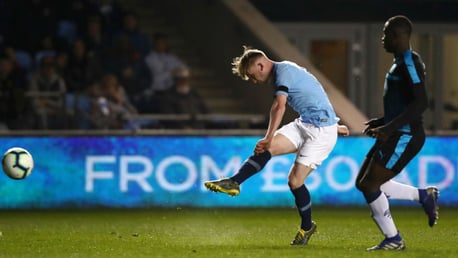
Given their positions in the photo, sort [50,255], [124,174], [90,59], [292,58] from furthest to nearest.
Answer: [292,58], [90,59], [124,174], [50,255]

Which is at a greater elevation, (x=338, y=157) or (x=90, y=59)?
(x=90, y=59)

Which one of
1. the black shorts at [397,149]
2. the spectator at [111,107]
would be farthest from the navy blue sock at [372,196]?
the spectator at [111,107]

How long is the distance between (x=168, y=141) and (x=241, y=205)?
1.29 meters

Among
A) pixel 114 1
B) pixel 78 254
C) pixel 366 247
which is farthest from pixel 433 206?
pixel 114 1

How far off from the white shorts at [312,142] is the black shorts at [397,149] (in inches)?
30.8

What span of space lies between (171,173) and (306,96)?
19.1ft

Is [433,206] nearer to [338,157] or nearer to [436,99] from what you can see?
[338,157]

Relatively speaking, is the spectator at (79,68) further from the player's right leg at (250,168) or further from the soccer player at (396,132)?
the soccer player at (396,132)

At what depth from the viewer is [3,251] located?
1126 cm

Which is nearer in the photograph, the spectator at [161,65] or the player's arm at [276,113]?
the player's arm at [276,113]

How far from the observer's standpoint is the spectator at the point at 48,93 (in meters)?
18.6

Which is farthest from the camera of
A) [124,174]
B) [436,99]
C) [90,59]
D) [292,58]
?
[436,99]

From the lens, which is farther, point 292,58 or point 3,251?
point 292,58

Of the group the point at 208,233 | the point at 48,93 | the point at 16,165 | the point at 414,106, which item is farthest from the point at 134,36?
the point at 414,106
